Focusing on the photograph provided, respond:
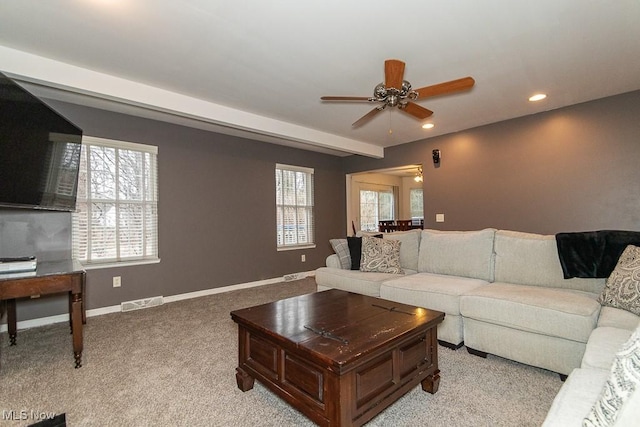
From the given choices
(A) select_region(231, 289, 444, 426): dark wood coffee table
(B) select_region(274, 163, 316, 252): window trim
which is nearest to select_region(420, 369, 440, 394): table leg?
(A) select_region(231, 289, 444, 426): dark wood coffee table

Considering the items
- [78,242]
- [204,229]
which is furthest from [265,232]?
[78,242]

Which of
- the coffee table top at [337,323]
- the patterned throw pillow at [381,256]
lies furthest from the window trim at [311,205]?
the coffee table top at [337,323]

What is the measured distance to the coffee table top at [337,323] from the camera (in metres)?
1.55

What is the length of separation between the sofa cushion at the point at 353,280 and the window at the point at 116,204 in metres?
2.34

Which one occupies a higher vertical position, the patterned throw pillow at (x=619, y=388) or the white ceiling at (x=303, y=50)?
the white ceiling at (x=303, y=50)

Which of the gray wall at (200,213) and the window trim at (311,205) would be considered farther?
the window trim at (311,205)

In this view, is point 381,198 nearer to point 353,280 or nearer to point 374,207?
point 374,207

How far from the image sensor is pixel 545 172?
13.5 ft

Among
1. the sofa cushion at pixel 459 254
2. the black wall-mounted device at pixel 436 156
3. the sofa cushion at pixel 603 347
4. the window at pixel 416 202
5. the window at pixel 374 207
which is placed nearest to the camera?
the sofa cushion at pixel 603 347

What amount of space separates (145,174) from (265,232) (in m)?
2.05

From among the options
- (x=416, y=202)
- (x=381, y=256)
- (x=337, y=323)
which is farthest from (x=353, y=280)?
(x=416, y=202)

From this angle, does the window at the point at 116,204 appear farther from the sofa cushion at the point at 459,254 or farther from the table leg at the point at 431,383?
the table leg at the point at 431,383

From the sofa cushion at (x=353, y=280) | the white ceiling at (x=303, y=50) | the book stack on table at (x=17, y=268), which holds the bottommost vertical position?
the sofa cushion at (x=353, y=280)

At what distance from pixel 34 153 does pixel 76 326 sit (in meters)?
1.49
